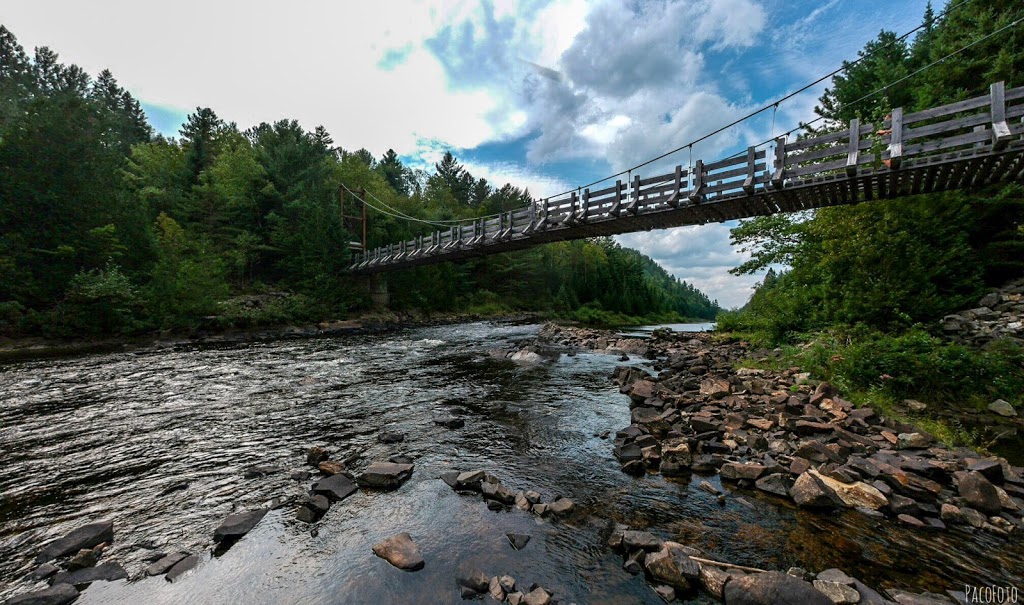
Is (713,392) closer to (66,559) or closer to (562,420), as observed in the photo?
(562,420)

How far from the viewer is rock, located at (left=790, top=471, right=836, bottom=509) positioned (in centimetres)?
468

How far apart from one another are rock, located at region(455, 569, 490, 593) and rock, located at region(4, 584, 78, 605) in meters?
3.52

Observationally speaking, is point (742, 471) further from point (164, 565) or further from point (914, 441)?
point (164, 565)

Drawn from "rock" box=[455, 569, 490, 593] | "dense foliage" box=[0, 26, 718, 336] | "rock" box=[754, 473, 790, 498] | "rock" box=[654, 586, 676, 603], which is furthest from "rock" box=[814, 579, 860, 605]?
"dense foliage" box=[0, 26, 718, 336]

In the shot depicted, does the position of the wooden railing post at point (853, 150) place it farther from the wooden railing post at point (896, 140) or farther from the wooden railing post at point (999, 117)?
the wooden railing post at point (999, 117)

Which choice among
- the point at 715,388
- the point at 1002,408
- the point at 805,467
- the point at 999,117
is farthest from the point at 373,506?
the point at 999,117

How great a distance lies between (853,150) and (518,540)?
41.8 ft

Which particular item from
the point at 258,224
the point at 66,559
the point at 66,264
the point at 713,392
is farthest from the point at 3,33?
the point at 713,392

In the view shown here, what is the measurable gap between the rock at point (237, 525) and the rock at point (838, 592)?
237 inches

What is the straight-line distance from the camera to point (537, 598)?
329cm

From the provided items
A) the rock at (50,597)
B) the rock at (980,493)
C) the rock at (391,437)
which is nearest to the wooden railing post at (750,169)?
the rock at (980,493)

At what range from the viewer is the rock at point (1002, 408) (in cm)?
720

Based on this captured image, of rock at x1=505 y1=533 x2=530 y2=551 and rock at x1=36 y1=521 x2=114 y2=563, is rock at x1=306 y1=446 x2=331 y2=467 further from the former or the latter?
rock at x1=505 y1=533 x2=530 y2=551

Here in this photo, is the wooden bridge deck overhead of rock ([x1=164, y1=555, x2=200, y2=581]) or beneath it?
overhead
